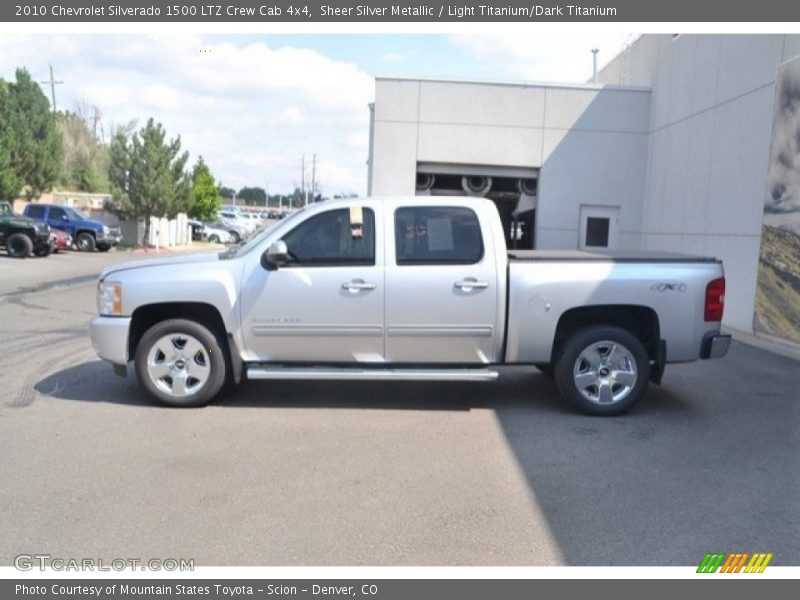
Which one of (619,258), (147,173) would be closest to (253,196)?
(147,173)

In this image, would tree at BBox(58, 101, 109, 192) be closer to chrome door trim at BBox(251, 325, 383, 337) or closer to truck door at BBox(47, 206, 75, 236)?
truck door at BBox(47, 206, 75, 236)

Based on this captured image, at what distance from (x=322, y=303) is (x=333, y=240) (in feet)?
2.03

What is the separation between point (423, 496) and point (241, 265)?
9.63 feet

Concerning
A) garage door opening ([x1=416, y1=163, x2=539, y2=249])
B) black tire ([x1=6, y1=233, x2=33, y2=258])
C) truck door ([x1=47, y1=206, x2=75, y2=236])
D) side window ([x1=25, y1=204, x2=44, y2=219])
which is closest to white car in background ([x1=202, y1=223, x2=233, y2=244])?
truck door ([x1=47, y1=206, x2=75, y2=236])

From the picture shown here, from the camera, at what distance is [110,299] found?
21.7 ft

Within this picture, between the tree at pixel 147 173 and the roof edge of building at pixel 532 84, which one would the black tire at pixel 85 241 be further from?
the roof edge of building at pixel 532 84

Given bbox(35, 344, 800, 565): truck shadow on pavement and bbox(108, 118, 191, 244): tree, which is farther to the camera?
bbox(108, 118, 191, 244): tree

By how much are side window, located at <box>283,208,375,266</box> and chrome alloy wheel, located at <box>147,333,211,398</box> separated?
4.00ft

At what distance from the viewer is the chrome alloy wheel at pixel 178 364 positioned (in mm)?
6547

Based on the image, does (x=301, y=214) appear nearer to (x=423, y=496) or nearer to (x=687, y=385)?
(x=423, y=496)

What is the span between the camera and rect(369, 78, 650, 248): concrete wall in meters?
17.1

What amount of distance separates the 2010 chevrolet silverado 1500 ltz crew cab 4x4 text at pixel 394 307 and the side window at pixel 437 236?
10mm

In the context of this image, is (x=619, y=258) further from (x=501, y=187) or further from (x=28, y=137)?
(x=28, y=137)

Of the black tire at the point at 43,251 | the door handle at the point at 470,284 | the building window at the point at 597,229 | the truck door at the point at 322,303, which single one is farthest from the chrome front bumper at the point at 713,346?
the black tire at the point at 43,251
